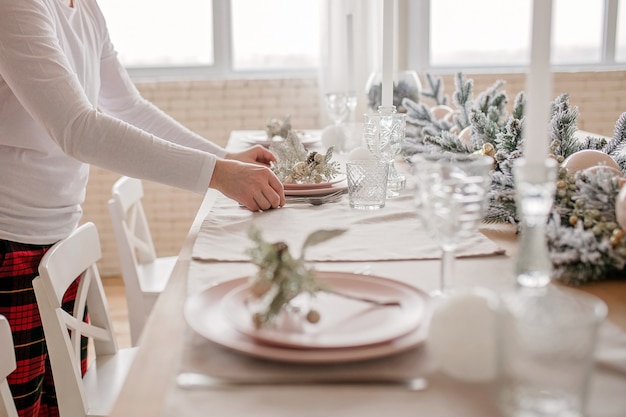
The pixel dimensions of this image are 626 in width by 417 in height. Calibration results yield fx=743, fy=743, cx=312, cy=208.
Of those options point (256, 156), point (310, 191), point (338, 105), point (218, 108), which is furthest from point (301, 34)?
point (310, 191)

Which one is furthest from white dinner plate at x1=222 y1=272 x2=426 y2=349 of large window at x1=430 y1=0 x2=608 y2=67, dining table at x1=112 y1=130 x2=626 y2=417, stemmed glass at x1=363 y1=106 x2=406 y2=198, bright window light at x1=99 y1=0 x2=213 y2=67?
large window at x1=430 y1=0 x2=608 y2=67

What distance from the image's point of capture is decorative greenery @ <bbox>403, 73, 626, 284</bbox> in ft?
3.26

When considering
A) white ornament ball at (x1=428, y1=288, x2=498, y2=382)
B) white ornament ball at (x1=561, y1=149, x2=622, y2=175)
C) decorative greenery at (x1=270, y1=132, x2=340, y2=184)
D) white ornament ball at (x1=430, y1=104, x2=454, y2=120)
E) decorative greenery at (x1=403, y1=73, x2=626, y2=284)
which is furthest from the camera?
white ornament ball at (x1=430, y1=104, x2=454, y2=120)

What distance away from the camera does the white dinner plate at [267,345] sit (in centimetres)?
73

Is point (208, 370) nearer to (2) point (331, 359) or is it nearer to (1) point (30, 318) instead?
(2) point (331, 359)

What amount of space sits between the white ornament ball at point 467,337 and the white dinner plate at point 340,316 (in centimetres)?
6

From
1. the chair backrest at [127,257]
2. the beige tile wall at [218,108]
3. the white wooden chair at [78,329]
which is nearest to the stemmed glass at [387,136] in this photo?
the white wooden chair at [78,329]

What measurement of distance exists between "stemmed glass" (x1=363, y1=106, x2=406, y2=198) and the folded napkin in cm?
11

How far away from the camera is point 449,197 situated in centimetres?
84

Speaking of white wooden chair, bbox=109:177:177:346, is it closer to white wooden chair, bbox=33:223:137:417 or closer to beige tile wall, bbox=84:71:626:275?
white wooden chair, bbox=33:223:137:417

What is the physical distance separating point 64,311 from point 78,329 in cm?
7

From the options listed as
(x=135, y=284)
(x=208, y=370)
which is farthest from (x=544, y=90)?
(x=135, y=284)

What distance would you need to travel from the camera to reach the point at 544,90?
0.85 meters

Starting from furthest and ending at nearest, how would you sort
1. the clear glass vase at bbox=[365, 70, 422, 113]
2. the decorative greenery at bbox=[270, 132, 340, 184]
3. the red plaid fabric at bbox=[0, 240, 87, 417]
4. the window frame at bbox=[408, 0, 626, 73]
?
1. the window frame at bbox=[408, 0, 626, 73]
2. the clear glass vase at bbox=[365, 70, 422, 113]
3. the decorative greenery at bbox=[270, 132, 340, 184]
4. the red plaid fabric at bbox=[0, 240, 87, 417]
